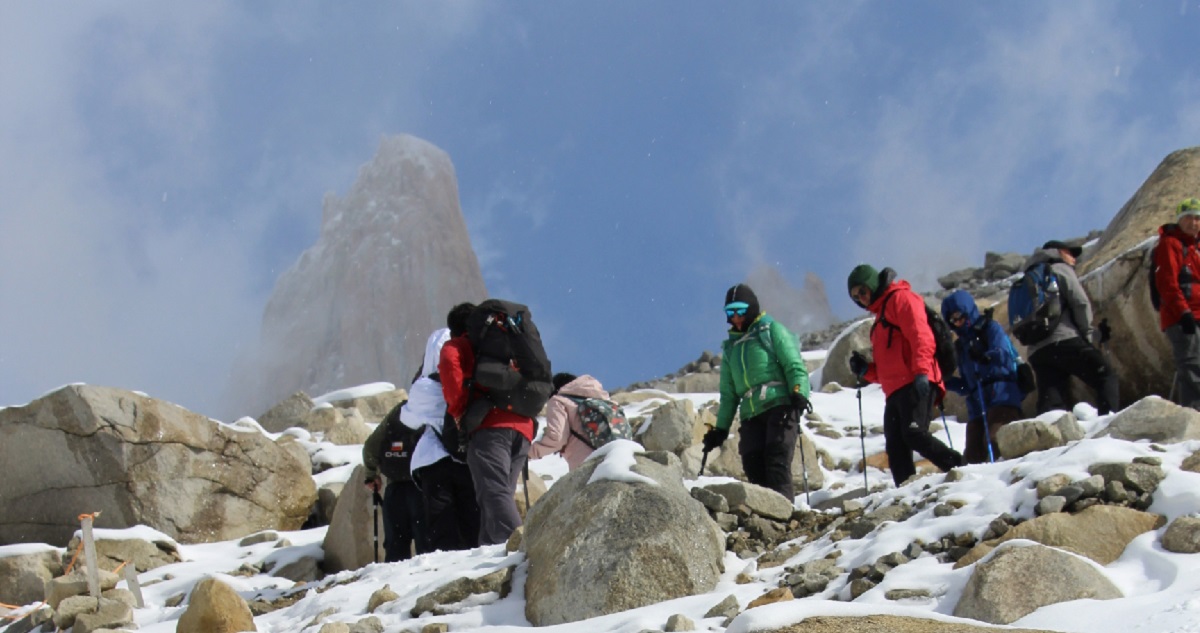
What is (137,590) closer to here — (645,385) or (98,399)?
(98,399)

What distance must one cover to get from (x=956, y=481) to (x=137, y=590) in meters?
5.60

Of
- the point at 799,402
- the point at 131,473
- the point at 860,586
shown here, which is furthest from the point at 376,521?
the point at 860,586

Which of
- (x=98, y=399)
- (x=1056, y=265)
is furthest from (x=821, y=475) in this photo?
(x=98, y=399)

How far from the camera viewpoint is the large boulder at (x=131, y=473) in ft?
37.1

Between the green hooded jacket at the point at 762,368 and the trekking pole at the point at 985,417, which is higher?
the green hooded jacket at the point at 762,368

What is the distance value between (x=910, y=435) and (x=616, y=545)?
10.6 feet

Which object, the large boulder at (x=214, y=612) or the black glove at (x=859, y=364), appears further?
the black glove at (x=859, y=364)

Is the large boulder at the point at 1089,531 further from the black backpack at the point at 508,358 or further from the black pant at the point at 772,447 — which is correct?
the black backpack at the point at 508,358

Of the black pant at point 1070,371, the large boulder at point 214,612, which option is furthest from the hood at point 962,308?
the large boulder at point 214,612

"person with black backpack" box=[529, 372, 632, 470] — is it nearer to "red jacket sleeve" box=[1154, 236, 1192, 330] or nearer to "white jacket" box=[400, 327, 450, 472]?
"white jacket" box=[400, 327, 450, 472]

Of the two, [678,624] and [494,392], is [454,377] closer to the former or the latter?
[494,392]

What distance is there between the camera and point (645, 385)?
30047 mm

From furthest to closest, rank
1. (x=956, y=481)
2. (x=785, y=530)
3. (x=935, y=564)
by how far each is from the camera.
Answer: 1. (x=785, y=530)
2. (x=956, y=481)
3. (x=935, y=564)

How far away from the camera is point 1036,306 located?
8.77m
